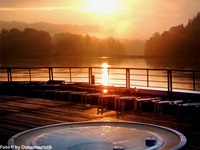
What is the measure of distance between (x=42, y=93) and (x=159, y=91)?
3.17 meters

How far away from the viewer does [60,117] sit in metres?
6.85

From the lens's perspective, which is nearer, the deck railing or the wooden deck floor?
the wooden deck floor

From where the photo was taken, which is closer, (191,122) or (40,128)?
(40,128)

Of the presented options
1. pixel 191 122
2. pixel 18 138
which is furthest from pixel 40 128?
pixel 191 122

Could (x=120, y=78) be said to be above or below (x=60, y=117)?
above

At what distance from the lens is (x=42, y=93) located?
9977 millimetres

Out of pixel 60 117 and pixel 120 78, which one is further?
pixel 120 78

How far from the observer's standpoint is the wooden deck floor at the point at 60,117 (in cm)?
565

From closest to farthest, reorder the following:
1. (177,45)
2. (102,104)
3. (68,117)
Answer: (68,117) < (102,104) < (177,45)

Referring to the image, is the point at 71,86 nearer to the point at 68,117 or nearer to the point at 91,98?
the point at 91,98

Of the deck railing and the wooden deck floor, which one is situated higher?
the deck railing

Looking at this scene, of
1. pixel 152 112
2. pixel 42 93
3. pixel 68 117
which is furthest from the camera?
pixel 42 93

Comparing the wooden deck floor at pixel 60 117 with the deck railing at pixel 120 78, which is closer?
the wooden deck floor at pixel 60 117

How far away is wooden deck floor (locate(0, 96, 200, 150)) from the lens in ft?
18.5
